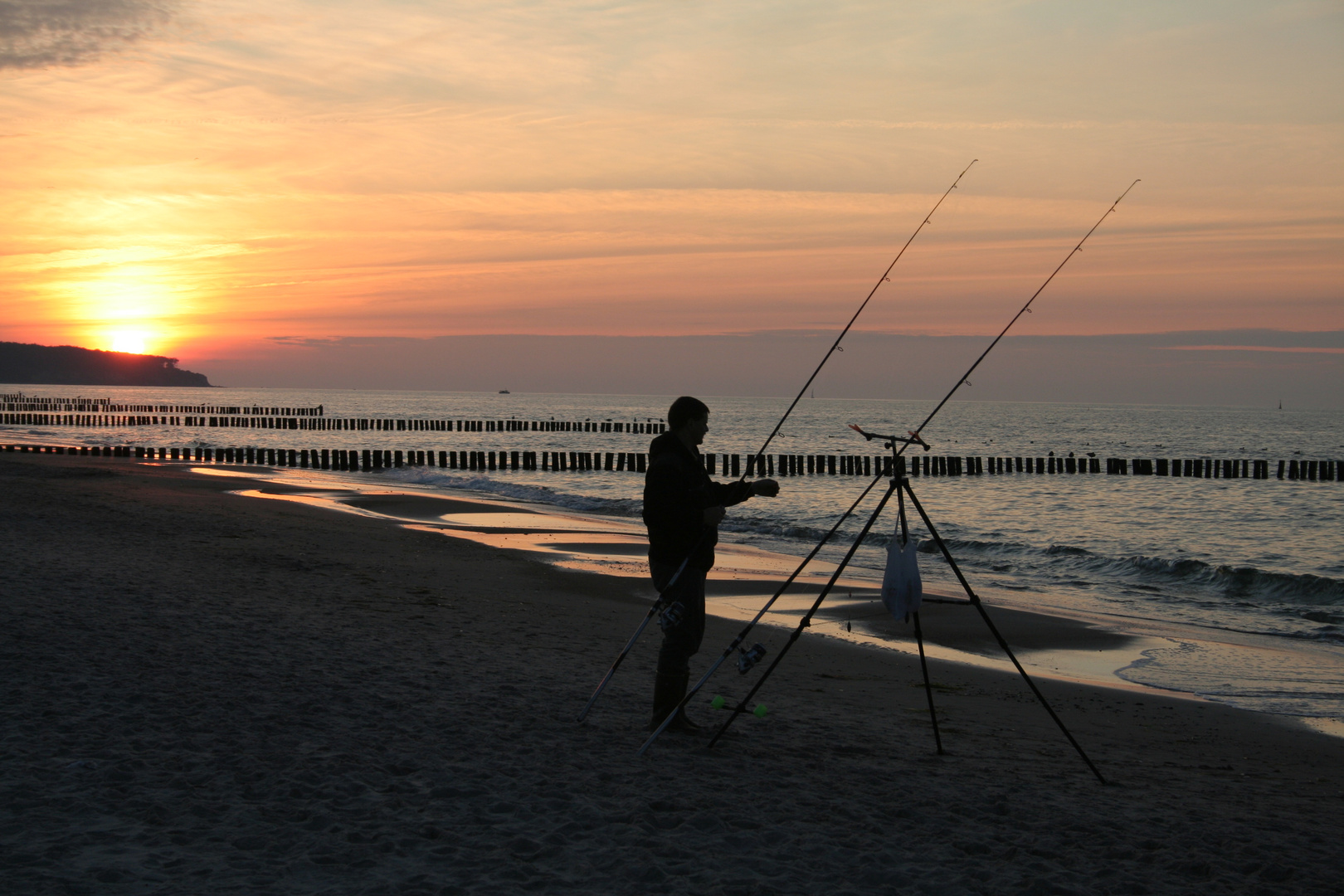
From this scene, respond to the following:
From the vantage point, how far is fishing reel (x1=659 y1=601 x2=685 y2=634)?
5.03 meters

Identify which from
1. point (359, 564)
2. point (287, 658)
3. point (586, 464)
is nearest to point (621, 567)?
point (359, 564)

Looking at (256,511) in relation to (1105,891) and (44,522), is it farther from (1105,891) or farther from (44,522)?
(1105,891)

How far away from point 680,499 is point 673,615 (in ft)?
1.91

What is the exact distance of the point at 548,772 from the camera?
4570mm

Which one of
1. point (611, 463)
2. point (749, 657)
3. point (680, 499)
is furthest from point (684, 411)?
point (611, 463)

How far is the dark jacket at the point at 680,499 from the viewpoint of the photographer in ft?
16.2

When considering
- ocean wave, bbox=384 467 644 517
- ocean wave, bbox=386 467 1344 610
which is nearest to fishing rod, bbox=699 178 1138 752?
ocean wave, bbox=386 467 1344 610

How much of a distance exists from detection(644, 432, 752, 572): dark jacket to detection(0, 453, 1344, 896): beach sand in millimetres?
1001

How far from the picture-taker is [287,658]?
647 centimetres

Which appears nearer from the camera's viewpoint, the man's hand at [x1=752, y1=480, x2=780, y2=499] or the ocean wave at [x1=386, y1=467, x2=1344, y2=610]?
the man's hand at [x1=752, y1=480, x2=780, y2=499]

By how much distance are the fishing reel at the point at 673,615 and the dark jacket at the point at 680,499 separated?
20 centimetres

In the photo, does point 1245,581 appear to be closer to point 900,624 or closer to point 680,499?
point 900,624

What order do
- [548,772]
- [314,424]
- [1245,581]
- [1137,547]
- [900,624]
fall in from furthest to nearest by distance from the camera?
1. [314,424]
2. [1137,547]
3. [1245,581]
4. [900,624]
5. [548,772]

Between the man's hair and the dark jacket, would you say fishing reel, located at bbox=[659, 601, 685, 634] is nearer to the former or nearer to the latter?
the dark jacket
